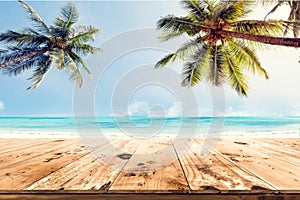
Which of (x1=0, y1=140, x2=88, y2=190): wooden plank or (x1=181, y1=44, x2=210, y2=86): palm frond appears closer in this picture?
(x1=0, y1=140, x2=88, y2=190): wooden plank

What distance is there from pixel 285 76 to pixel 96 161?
78.3ft

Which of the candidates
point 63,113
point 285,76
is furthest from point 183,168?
point 63,113

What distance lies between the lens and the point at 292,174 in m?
1.85

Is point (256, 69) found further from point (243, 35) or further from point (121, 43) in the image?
point (121, 43)

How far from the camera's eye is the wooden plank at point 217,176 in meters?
1.51

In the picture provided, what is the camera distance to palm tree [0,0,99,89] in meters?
8.36

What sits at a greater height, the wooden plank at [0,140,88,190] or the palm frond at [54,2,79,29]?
the palm frond at [54,2,79,29]

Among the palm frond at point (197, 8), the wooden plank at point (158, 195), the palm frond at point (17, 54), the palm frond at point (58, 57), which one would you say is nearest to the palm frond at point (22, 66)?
the palm frond at point (17, 54)

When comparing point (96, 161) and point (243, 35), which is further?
point (243, 35)

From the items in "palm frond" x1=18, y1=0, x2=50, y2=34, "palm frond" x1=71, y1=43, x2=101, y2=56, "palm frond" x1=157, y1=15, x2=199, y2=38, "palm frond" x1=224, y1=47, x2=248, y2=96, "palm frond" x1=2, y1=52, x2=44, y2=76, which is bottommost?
"palm frond" x1=224, y1=47, x2=248, y2=96

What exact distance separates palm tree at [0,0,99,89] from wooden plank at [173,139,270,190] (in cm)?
729

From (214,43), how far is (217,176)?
5661 millimetres

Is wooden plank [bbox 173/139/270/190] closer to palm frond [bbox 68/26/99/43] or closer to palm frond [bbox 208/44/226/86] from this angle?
palm frond [bbox 208/44/226/86]

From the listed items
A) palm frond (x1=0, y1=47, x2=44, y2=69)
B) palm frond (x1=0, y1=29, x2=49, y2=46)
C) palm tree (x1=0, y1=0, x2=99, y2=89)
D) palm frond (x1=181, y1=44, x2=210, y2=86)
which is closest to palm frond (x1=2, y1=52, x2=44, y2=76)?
palm tree (x1=0, y1=0, x2=99, y2=89)
